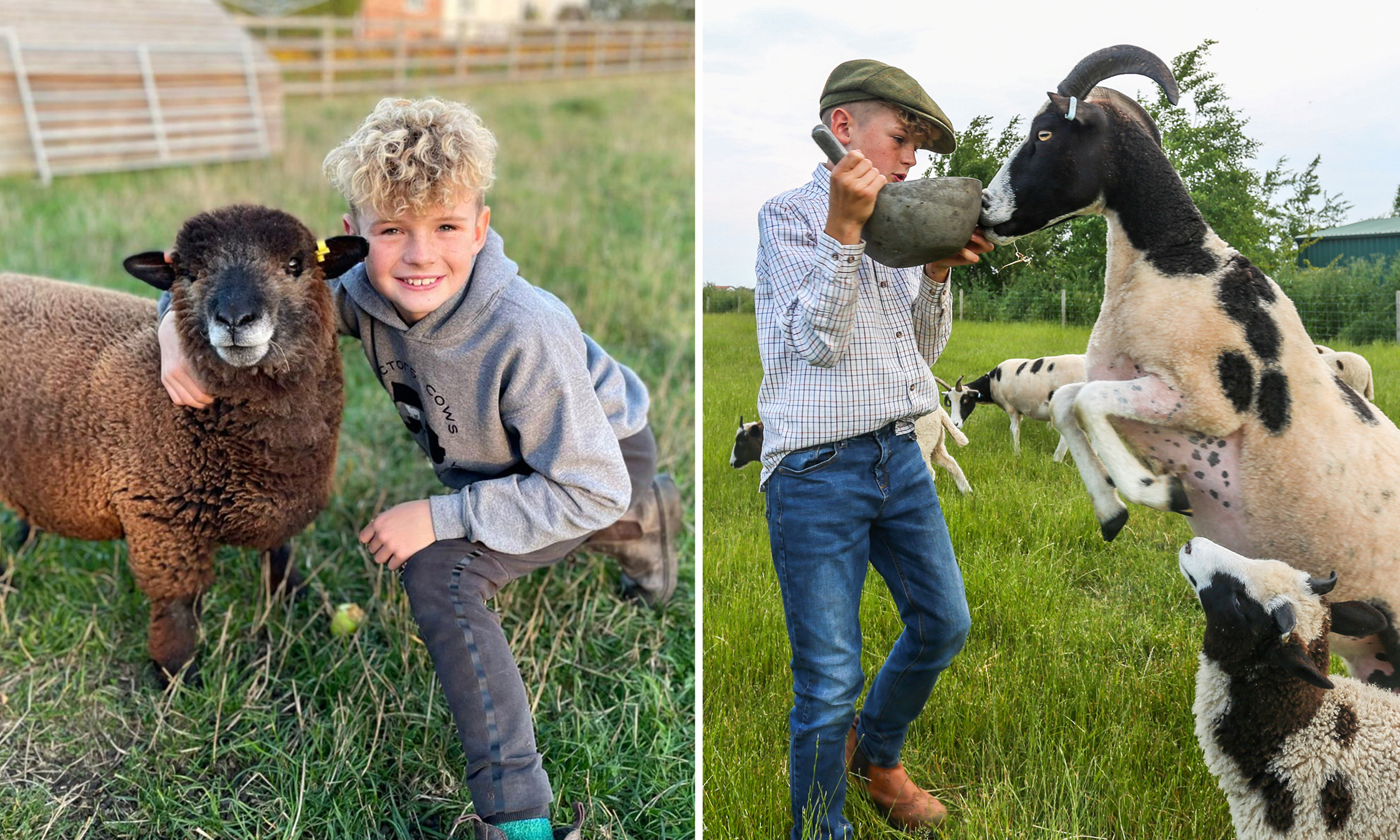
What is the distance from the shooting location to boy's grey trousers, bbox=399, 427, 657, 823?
2.68 metres

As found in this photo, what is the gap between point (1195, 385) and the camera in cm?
245

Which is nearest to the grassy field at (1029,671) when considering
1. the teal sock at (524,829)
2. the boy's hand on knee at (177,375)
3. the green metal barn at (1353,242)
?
the green metal barn at (1353,242)

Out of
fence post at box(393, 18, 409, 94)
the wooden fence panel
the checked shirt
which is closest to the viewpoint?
the checked shirt

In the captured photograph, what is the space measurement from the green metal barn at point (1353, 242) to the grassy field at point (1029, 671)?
0.91 ft

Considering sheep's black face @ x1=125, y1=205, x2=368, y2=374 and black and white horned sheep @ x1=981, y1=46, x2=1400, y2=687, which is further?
sheep's black face @ x1=125, y1=205, x2=368, y2=374

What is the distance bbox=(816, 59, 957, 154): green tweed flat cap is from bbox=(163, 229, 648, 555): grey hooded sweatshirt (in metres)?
1.07

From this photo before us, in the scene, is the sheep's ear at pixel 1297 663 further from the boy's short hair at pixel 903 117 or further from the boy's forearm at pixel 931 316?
the boy's short hair at pixel 903 117

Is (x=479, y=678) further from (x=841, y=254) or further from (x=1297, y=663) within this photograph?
(x=1297, y=663)

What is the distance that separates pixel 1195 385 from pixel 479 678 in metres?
2.05

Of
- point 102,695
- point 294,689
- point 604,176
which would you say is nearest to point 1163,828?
point 294,689

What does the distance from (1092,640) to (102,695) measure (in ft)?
10.7

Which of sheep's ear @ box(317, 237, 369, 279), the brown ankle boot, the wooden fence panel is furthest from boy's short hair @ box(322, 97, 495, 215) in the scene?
the wooden fence panel

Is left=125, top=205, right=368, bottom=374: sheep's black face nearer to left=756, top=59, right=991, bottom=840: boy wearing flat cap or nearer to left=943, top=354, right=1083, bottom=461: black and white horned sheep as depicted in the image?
left=756, top=59, right=991, bottom=840: boy wearing flat cap

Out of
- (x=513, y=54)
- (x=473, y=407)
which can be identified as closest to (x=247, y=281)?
(x=473, y=407)
